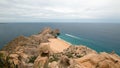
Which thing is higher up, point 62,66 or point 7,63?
point 62,66

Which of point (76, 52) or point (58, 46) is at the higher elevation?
point (76, 52)

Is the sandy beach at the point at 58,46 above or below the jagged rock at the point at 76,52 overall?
below

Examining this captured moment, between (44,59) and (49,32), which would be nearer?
(44,59)

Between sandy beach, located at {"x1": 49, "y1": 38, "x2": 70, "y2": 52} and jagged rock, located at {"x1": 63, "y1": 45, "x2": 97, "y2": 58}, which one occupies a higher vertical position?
jagged rock, located at {"x1": 63, "y1": 45, "x2": 97, "y2": 58}

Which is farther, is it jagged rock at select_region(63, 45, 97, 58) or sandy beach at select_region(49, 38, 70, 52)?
sandy beach at select_region(49, 38, 70, 52)

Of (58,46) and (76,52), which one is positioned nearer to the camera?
(76,52)

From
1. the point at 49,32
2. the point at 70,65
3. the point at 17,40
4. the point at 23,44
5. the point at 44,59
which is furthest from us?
the point at 49,32

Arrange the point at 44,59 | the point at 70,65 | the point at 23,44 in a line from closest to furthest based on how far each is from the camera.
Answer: the point at 70,65
the point at 44,59
the point at 23,44

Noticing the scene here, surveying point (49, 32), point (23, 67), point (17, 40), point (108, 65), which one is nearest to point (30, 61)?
point (23, 67)

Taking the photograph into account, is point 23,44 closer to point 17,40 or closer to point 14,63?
point 17,40

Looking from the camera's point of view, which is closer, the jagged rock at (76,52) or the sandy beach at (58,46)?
the jagged rock at (76,52)
